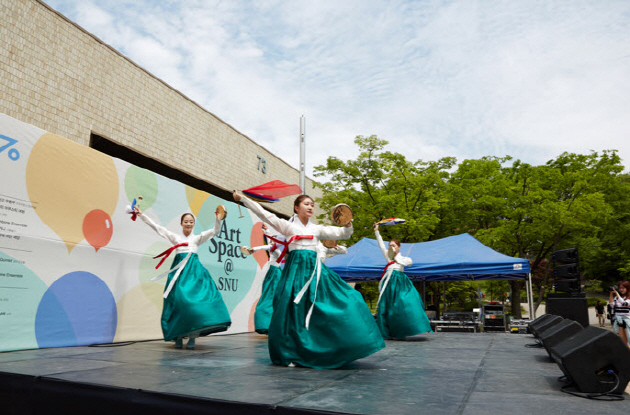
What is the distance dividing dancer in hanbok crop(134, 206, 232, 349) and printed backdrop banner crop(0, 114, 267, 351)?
0.71 metres

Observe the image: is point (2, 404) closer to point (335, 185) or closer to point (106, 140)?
point (106, 140)

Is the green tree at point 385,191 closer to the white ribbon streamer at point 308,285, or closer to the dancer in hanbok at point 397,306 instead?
the dancer in hanbok at point 397,306

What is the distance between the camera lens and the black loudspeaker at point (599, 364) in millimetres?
2621

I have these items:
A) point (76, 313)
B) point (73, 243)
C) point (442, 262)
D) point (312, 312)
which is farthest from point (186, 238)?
point (442, 262)

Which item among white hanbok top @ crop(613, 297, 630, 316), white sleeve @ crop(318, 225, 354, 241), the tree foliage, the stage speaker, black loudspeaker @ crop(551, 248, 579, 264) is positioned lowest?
white hanbok top @ crop(613, 297, 630, 316)

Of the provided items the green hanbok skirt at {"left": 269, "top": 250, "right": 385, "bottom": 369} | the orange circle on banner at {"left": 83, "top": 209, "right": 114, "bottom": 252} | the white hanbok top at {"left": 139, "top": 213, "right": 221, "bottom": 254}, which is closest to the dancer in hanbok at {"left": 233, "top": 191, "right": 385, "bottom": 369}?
the green hanbok skirt at {"left": 269, "top": 250, "right": 385, "bottom": 369}

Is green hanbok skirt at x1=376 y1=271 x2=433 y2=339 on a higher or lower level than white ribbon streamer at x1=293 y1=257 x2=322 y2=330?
lower

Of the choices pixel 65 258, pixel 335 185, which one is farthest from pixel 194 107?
pixel 65 258

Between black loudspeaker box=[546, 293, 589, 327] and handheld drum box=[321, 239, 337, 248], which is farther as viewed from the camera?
black loudspeaker box=[546, 293, 589, 327]

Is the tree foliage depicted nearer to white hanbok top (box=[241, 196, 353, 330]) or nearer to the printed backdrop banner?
the printed backdrop banner

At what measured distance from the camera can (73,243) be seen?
5680 mm

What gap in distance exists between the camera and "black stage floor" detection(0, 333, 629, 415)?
234 cm

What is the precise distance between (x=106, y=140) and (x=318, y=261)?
8.15 metres

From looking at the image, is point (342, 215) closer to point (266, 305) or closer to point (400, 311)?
point (266, 305)
